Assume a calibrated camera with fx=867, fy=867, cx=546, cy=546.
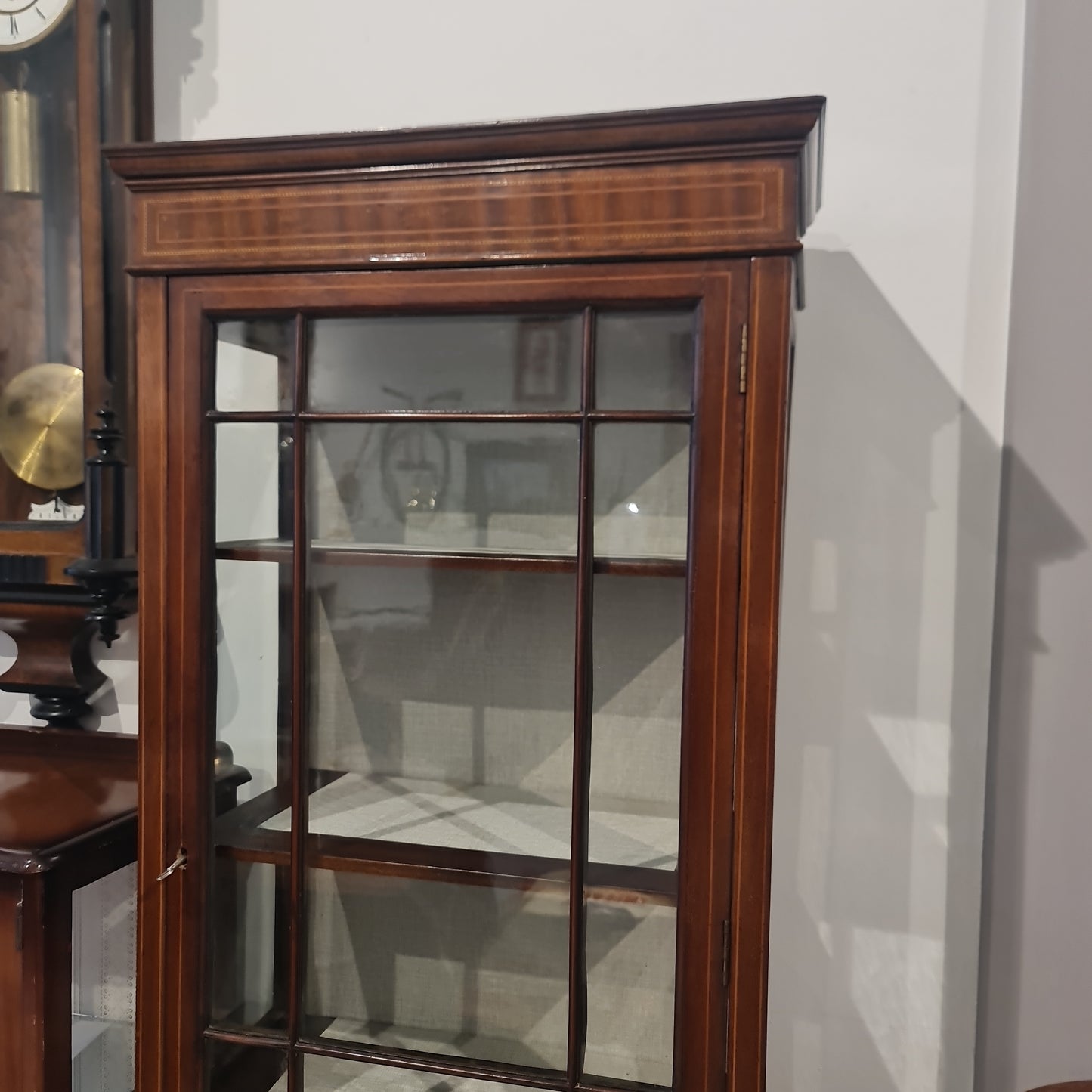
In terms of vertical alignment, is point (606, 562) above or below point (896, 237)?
below

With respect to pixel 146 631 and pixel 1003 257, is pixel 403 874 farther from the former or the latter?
pixel 1003 257

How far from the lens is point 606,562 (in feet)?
2.16

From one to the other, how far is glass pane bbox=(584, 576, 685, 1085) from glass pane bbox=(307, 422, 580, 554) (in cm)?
8

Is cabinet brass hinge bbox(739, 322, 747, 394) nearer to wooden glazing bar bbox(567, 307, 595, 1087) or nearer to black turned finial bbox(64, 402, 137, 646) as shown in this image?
wooden glazing bar bbox(567, 307, 595, 1087)

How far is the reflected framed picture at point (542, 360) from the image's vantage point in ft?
2.12

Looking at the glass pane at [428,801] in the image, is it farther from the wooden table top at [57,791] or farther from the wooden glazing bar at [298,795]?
the wooden table top at [57,791]

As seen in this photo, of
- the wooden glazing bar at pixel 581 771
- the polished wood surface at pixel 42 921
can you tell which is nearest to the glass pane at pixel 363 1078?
the wooden glazing bar at pixel 581 771

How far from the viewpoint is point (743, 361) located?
0.60 metres

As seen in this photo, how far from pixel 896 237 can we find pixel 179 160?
0.66 metres

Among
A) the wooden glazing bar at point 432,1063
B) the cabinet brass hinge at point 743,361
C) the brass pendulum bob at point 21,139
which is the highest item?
the brass pendulum bob at point 21,139

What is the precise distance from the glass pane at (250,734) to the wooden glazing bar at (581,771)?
24cm

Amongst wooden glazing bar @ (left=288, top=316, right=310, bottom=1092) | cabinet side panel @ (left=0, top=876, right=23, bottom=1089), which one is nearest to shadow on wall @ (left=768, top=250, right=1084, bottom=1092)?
wooden glazing bar @ (left=288, top=316, right=310, bottom=1092)

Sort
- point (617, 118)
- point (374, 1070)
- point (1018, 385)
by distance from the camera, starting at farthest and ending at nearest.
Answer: point (1018, 385) < point (374, 1070) < point (617, 118)

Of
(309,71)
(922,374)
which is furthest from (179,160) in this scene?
(922,374)
